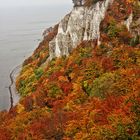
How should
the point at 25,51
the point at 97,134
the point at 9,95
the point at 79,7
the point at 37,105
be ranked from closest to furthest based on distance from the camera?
1. the point at 97,134
2. the point at 37,105
3. the point at 79,7
4. the point at 9,95
5. the point at 25,51

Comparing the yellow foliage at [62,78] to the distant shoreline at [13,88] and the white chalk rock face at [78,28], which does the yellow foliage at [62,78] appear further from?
the distant shoreline at [13,88]

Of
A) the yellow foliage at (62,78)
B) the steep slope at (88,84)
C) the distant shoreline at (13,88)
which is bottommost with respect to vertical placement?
the distant shoreline at (13,88)

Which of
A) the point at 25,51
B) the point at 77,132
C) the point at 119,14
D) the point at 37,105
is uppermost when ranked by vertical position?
the point at 119,14

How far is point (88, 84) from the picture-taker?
70.6 metres

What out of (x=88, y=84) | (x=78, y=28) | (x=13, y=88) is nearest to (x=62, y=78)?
(x=88, y=84)

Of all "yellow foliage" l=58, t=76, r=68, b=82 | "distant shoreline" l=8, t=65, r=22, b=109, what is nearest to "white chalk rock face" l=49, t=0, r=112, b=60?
"yellow foliage" l=58, t=76, r=68, b=82

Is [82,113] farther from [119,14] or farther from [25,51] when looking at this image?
[25,51]

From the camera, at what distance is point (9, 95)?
350ft

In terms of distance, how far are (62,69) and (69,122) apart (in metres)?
37.7

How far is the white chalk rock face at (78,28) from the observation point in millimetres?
88438

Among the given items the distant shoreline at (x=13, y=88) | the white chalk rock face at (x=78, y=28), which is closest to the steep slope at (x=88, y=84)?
the white chalk rock face at (x=78, y=28)

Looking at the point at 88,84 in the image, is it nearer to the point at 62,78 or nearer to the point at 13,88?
the point at 62,78

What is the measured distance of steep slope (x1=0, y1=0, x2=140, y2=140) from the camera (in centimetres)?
4628

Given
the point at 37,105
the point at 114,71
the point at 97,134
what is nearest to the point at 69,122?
the point at 97,134
